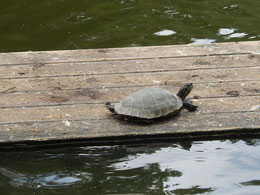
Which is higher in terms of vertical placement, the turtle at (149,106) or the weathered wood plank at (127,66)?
the turtle at (149,106)

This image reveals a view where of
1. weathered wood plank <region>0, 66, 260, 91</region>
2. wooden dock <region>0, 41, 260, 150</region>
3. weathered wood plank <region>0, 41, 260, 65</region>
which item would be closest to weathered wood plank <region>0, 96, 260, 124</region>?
wooden dock <region>0, 41, 260, 150</region>

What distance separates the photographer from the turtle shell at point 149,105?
168 inches

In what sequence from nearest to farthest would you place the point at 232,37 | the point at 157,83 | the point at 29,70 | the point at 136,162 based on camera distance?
the point at 136,162
the point at 157,83
the point at 29,70
the point at 232,37

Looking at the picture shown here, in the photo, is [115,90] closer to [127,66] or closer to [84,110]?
[84,110]

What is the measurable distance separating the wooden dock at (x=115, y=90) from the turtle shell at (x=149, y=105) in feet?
0.37

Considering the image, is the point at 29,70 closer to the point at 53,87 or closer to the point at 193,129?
the point at 53,87

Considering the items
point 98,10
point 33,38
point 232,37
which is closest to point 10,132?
point 33,38

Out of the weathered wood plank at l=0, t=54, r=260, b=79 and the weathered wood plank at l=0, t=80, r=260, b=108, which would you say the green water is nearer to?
the weathered wood plank at l=0, t=54, r=260, b=79

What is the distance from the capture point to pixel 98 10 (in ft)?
30.2

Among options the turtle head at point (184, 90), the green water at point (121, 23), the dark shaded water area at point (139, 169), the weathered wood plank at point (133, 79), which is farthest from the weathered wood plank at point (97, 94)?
the green water at point (121, 23)

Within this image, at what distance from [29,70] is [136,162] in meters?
1.96

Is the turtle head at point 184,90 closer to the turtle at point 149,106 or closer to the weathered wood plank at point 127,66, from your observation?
the turtle at point 149,106

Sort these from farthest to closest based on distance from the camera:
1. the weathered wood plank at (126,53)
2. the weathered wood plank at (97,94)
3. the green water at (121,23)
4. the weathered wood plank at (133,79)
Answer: the green water at (121,23) → the weathered wood plank at (126,53) → the weathered wood plank at (133,79) → the weathered wood plank at (97,94)

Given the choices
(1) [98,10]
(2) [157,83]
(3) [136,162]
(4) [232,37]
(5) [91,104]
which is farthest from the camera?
(1) [98,10]
